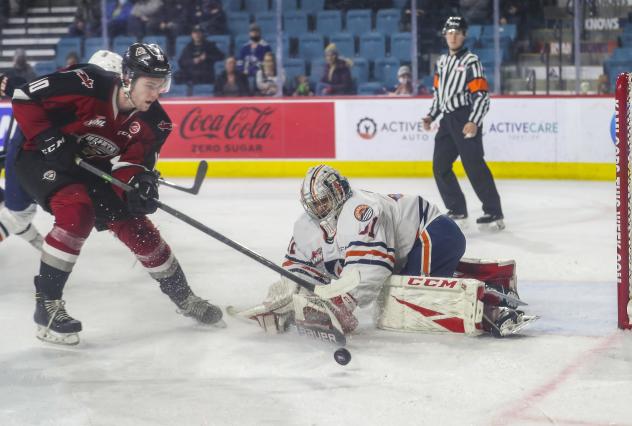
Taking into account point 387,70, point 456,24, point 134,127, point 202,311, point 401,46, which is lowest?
point 202,311

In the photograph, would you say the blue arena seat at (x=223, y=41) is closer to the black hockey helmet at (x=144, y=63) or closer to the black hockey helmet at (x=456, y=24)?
the black hockey helmet at (x=456, y=24)

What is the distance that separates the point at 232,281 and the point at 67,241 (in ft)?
4.59

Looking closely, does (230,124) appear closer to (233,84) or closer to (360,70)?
(233,84)

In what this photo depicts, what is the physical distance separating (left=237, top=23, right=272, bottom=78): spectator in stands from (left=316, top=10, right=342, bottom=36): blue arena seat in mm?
567

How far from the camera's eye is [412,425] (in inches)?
114

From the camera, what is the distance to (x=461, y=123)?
6387mm

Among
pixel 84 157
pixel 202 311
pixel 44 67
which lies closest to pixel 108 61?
pixel 84 157

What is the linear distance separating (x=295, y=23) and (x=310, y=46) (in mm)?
251

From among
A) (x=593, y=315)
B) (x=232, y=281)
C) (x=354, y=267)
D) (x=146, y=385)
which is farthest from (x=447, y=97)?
(x=146, y=385)

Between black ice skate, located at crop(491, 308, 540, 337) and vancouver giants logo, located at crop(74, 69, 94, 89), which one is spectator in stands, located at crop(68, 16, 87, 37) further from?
black ice skate, located at crop(491, 308, 540, 337)

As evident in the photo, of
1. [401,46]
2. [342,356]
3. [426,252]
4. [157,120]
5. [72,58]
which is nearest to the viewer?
[342,356]

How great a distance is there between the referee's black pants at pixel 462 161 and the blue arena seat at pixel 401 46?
281 centimetres

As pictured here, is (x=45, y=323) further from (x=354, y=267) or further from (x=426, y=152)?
(x=426, y=152)

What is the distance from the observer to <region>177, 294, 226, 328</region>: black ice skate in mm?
4055
